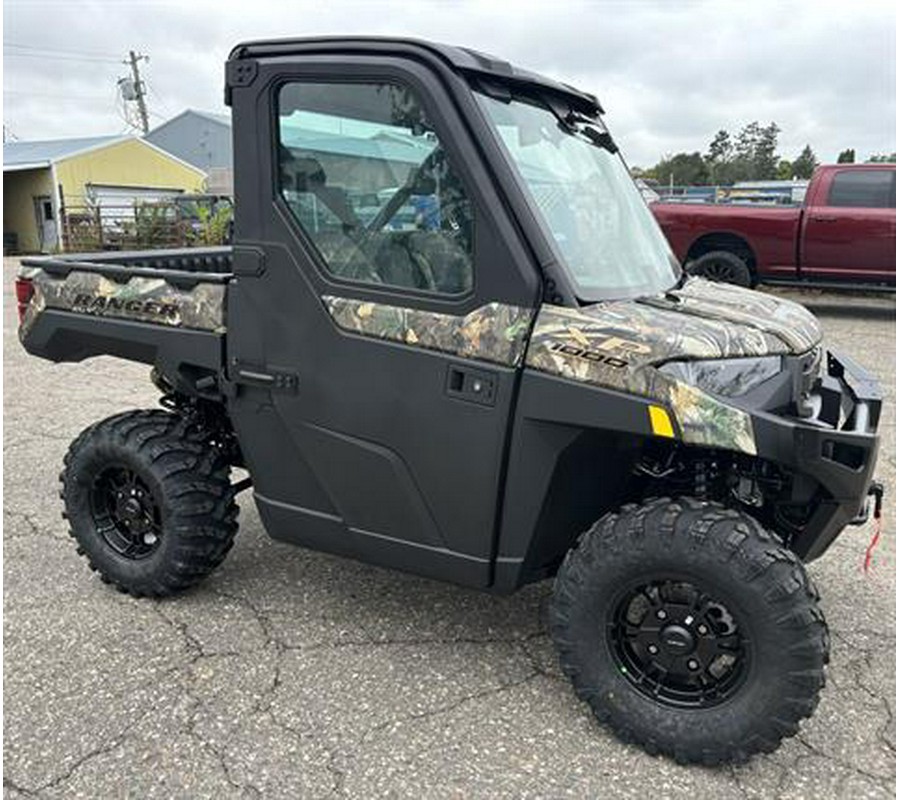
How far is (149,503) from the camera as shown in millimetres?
3633

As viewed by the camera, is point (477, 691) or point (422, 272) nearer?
point (422, 272)

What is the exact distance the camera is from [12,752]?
2682 mm

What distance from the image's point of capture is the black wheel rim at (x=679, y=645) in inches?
103

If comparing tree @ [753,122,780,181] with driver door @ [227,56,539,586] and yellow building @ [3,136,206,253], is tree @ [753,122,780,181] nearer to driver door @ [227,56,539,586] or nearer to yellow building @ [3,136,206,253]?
yellow building @ [3,136,206,253]

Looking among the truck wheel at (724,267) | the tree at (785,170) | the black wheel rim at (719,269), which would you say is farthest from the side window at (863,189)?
the tree at (785,170)

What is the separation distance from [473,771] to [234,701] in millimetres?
894

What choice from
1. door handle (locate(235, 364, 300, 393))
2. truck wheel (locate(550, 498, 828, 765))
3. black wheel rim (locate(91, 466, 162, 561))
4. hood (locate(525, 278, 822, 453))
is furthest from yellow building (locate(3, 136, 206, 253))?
truck wheel (locate(550, 498, 828, 765))

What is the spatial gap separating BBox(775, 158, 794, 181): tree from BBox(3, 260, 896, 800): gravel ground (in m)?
47.0

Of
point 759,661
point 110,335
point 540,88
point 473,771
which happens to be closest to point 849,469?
point 759,661

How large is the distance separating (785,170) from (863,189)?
41.9 meters

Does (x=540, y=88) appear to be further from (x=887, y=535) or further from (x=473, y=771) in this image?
(x=887, y=535)

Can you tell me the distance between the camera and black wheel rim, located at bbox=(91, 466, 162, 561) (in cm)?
364

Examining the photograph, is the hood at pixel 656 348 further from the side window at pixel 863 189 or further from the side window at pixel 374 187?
the side window at pixel 863 189

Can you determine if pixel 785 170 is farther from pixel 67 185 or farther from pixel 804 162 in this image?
pixel 67 185
